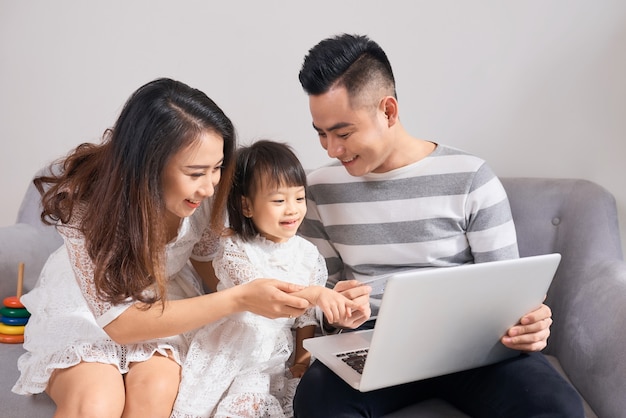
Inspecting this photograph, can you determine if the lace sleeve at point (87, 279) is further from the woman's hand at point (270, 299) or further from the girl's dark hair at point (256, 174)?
the girl's dark hair at point (256, 174)

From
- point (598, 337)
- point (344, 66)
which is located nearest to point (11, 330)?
point (344, 66)

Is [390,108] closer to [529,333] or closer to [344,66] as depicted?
[344,66]

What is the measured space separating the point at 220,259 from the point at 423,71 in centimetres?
88

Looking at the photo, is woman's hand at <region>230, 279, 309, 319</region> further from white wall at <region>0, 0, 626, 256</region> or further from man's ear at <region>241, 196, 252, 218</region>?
white wall at <region>0, 0, 626, 256</region>

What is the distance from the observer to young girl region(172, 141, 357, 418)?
140 centimetres

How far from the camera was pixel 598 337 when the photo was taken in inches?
59.4

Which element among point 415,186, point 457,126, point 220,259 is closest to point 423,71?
point 457,126

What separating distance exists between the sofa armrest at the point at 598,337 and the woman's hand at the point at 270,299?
2.11 ft

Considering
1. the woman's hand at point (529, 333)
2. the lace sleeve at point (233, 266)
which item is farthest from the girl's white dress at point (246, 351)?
the woman's hand at point (529, 333)

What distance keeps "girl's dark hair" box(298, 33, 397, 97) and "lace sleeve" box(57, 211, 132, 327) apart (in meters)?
0.60

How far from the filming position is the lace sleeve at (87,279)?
1318 mm

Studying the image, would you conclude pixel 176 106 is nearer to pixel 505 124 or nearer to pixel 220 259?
pixel 220 259

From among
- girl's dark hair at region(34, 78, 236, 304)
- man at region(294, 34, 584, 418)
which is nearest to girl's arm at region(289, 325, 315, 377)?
man at region(294, 34, 584, 418)

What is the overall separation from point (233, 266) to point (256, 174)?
0.68 ft
